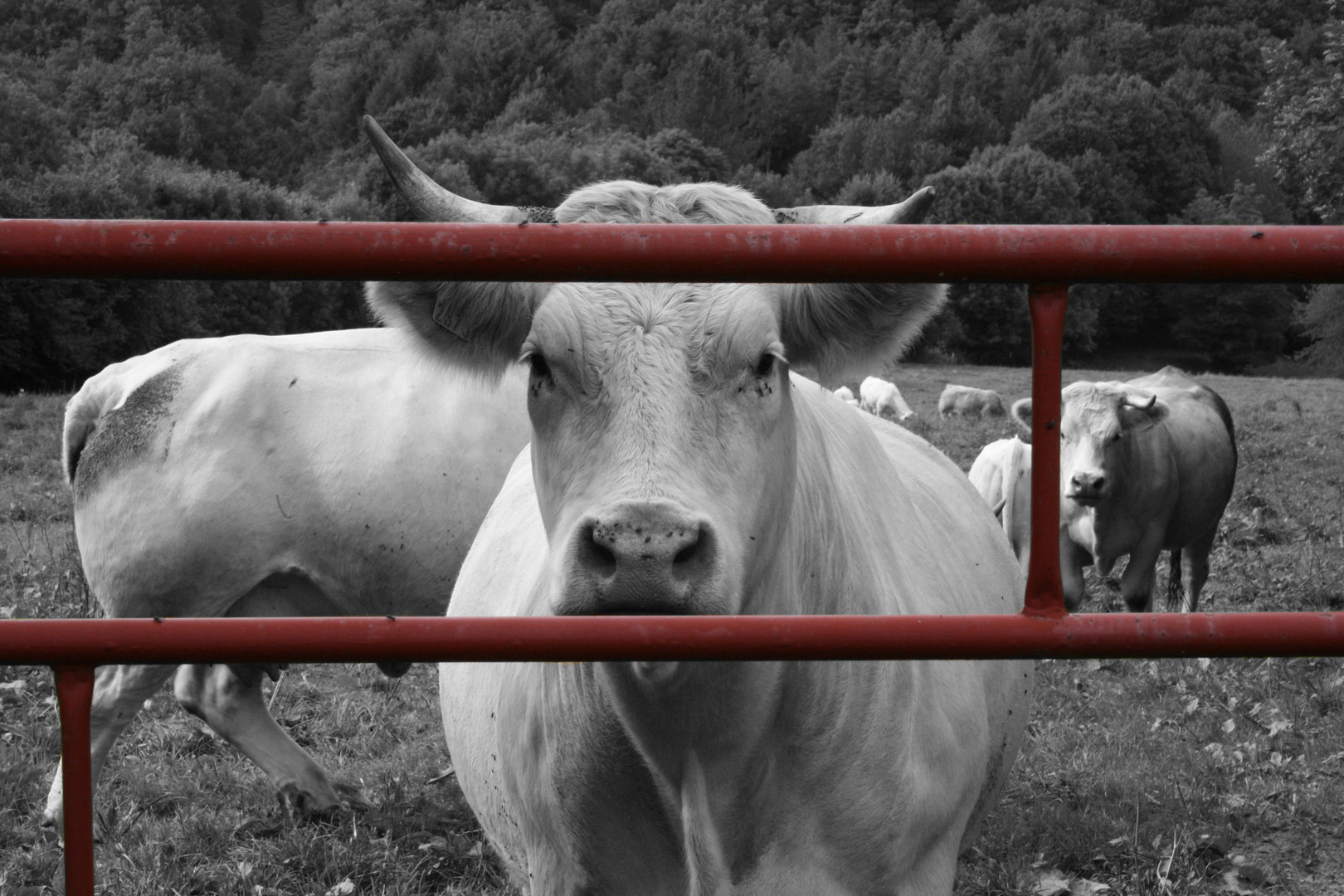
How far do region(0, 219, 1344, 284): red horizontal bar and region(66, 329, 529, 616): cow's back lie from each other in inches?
135

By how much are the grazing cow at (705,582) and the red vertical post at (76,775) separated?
2.12 feet

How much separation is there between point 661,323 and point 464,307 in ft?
1.66

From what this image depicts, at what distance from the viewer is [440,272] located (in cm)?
132

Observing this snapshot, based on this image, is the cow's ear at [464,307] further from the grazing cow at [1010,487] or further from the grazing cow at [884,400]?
the grazing cow at [884,400]

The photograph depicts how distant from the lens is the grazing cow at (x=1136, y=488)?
8211 mm

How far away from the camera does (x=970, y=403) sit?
21.9 meters

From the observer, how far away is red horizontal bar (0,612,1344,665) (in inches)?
51.8

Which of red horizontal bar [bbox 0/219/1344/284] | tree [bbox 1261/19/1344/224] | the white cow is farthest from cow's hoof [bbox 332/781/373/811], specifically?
tree [bbox 1261/19/1344/224]

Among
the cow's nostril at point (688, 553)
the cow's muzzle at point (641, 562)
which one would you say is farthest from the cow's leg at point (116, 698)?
the cow's nostril at point (688, 553)

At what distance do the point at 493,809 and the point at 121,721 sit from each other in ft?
7.87

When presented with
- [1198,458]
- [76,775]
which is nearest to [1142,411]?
Answer: [1198,458]

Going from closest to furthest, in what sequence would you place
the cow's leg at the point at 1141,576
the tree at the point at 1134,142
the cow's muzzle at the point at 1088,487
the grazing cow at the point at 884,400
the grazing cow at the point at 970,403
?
1. the cow's muzzle at the point at 1088,487
2. the cow's leg at the point at 1141,576
3. the grazing cow at the point at 970,403
4. the grazing cow at the point at 884,400
5. the tree at the point at 1134,142

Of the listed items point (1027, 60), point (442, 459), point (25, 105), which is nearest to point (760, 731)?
point (442, 459)

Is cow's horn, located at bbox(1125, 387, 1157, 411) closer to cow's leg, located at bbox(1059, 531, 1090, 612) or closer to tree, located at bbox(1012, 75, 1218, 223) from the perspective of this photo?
cow's leg, located at bbox(1059, 531, 1090, 612)
